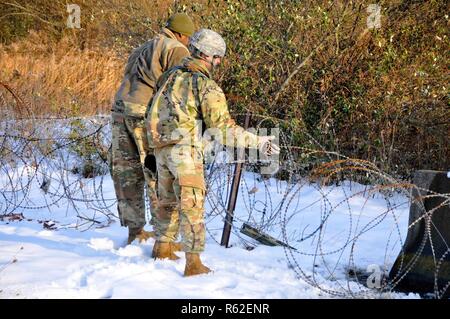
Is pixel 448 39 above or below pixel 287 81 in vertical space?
A: above

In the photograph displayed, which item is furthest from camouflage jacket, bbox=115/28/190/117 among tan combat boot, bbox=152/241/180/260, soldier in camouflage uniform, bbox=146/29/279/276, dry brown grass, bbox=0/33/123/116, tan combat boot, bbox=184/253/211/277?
dry brown grass, bbox=0/33/123/116

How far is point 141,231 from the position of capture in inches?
210

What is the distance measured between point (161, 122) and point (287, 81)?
4531 millimetres

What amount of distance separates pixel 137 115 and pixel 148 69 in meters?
0.40

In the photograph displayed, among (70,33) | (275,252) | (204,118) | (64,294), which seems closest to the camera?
(64,294)

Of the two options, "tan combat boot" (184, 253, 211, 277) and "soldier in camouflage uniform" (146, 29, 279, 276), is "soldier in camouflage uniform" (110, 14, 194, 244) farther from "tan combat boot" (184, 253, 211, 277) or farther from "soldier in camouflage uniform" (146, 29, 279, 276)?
"tan combat boot" (184, 253, 211, 277)

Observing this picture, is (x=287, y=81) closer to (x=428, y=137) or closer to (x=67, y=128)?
(x=428, y=137)

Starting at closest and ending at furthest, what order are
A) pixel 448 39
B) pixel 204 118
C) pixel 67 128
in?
pixel 204 118
pixel 448 39
pixel 67 128

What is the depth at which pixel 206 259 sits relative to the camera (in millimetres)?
4871

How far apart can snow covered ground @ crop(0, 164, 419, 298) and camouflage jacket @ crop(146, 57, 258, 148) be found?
0.64 m

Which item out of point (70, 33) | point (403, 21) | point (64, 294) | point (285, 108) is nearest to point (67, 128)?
point (285, 108)

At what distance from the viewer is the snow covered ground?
4.08 m

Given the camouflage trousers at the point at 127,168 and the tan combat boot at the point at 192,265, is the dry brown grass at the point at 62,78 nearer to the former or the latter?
the camouflage trousers at the point at 127,168

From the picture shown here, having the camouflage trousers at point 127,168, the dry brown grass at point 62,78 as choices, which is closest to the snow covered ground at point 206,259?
the camouflage trousers at point 127,168
